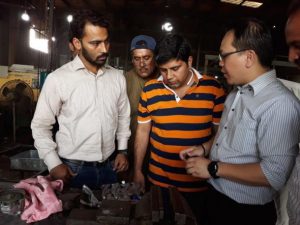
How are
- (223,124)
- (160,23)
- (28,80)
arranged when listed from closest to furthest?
(223,124) < (28,80) < (160,23)

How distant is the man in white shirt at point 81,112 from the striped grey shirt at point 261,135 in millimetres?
1059

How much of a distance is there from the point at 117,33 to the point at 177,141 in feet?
37.5

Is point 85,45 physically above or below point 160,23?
below

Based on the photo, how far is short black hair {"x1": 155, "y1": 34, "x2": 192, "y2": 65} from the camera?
2.34 metres

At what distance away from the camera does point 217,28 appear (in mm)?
13062

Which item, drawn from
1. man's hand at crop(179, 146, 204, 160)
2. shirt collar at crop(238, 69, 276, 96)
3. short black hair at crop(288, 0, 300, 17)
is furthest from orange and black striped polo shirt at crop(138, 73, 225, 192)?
short black hair at crop(288, 0, 300, 17)

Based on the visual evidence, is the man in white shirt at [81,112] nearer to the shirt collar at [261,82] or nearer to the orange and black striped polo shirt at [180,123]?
the orange and black striped polo shirt at [180,123]

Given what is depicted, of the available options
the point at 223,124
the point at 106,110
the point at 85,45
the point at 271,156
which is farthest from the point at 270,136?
the point at 85,45

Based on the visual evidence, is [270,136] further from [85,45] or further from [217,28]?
[217,28]

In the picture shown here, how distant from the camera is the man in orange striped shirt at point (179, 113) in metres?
2.40

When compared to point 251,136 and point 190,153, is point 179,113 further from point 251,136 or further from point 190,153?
point 251,136

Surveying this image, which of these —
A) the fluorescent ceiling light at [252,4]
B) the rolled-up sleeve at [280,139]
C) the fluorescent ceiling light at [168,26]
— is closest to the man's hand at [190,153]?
the rolled-up sleeve at [280,139]

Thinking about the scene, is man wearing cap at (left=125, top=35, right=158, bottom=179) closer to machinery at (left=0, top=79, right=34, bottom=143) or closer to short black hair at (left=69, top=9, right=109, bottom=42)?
short black hair at (left=69, top=9, right=109, bottom=42)

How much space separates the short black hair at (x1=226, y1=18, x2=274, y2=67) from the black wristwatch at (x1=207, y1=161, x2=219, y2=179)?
0.67 m
